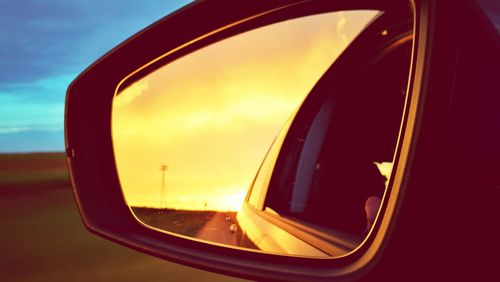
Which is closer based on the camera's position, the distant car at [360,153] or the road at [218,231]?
the distant car at [360,153]

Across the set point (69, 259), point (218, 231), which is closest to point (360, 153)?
point (218, 231)

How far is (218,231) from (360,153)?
0.73 metres

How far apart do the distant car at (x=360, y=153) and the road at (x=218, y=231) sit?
0.06 m

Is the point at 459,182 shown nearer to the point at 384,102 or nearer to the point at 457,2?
the point at 457,2

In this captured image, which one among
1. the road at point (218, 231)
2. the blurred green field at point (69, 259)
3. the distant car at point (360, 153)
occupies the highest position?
the distant car at point (360, 153)

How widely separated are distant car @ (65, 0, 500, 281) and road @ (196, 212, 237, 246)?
6cm

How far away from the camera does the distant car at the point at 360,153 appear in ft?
4.25

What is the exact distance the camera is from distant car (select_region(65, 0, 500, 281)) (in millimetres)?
1295

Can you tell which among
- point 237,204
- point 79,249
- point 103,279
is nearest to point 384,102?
point 237,204

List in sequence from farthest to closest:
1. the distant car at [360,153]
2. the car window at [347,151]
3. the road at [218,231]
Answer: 1. the road at [218,231]
2. the car window at [347,151]
3. the distant car at [360,153]

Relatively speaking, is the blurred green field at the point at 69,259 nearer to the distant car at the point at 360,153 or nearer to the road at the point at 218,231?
the road at the point at 218,231

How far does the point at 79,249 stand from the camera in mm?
11258

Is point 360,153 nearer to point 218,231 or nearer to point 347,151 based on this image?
point 347,151

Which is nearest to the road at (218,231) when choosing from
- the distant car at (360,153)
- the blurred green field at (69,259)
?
the distant car at (360,153)
